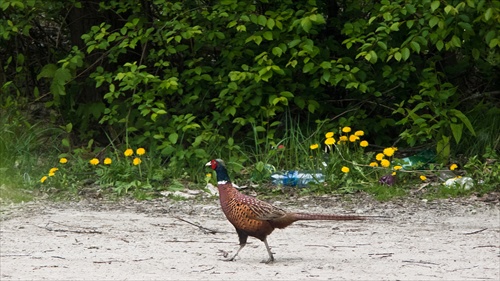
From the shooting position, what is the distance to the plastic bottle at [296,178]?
1002 cm

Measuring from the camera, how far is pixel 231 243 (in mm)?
7570

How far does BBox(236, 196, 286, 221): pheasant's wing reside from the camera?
261 inches

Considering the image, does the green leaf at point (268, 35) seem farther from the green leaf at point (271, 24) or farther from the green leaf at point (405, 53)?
the green leaf at point (405, 53)

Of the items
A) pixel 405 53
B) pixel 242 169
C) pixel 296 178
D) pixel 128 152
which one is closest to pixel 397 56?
pixel 405 53

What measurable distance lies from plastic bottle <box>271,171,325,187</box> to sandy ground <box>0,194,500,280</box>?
0.47 meters

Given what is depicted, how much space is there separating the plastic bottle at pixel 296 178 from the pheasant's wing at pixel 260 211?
328 centimetres

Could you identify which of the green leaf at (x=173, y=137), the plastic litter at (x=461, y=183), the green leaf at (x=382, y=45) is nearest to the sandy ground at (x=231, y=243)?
the plastic litter at (x=461, y=183)

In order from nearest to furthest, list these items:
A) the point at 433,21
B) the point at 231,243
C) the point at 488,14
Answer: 1. the point at 231,243
2. the point at 488,14
3. the point at 433,21

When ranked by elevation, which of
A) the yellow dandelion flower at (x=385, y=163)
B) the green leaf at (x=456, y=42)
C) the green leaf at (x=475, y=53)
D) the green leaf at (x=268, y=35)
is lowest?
the yellow dandelion flower at (x=385, y=163)

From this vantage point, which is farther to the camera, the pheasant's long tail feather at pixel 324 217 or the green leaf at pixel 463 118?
the green leaf at pixel 463 118

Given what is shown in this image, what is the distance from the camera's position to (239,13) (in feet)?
33.9

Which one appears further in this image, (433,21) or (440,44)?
(440,44)

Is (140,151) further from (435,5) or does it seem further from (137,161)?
(435,5)

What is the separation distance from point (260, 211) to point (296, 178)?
3415mm
